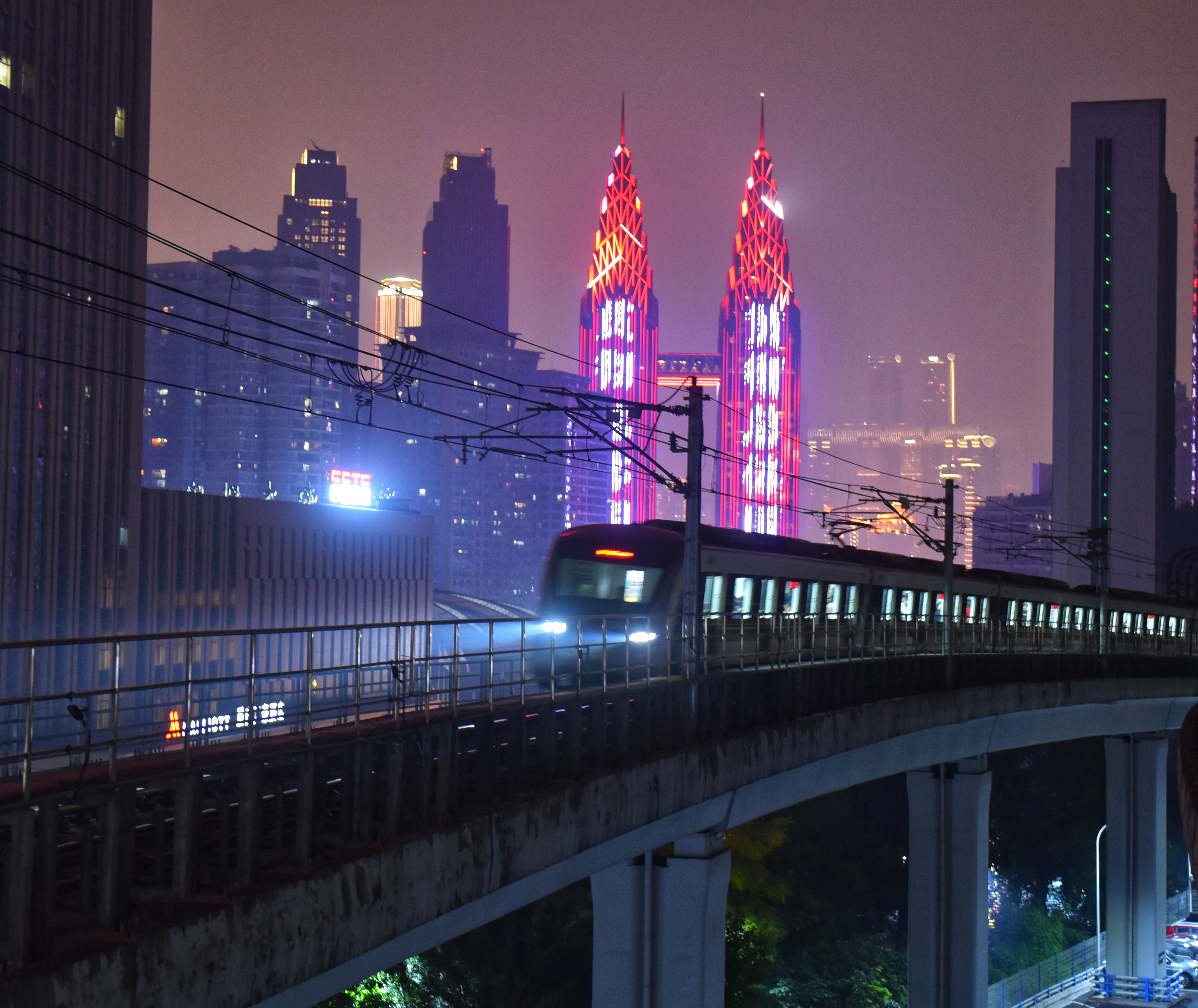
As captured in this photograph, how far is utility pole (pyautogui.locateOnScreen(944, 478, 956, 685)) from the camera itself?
1228 inches

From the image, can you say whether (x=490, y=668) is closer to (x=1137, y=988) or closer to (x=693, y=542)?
(x=693, y=542)

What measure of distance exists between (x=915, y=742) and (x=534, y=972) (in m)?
15.5

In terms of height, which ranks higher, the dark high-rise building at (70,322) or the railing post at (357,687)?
the dark high-rise building at (70,322)

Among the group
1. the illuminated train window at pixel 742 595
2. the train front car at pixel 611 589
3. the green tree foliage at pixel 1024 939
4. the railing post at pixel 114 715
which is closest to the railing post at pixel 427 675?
the railing post at pixel 114 715

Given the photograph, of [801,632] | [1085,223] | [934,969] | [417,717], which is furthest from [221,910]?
[1085,223]

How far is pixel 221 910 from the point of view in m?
9.70

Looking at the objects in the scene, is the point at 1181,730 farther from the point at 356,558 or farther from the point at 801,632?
the point at 356,558

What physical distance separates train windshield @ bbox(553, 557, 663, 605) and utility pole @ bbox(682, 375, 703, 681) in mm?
4806

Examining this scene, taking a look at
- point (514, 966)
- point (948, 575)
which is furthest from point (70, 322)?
point (948, 575)

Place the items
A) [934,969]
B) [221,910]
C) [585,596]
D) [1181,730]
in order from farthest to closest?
[934,969] → [585,596] → [1181,730] → [221,910]

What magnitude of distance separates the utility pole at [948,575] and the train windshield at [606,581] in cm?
840

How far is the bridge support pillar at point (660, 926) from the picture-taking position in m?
20.5

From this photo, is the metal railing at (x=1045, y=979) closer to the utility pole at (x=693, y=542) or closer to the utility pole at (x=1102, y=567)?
the utility pole at (x=1102, y=567)

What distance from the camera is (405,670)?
14.4 meters
